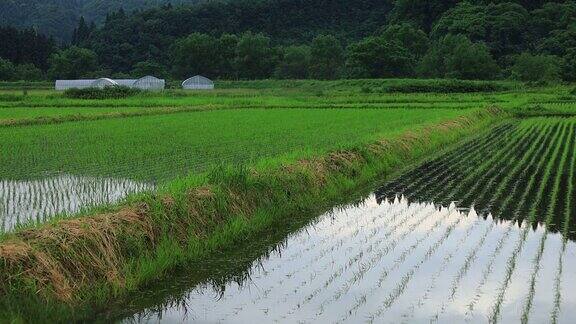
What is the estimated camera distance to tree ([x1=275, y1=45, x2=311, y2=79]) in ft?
217

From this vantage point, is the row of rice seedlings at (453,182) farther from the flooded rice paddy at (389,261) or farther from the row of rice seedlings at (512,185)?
the row of rice seedlings at (512,185)

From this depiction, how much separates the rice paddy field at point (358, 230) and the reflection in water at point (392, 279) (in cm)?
2

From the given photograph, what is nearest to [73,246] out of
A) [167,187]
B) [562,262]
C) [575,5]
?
[167,187]

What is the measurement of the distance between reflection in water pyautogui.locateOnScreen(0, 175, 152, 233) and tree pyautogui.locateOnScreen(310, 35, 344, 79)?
5866cm

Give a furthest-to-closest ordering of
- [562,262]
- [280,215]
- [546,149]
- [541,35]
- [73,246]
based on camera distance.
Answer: [541,35] → [546,149] → [280,215] → [562,262] → [73,246]

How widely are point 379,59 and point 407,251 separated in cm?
5456

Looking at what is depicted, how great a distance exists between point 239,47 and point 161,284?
63.0m

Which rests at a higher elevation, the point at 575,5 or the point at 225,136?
the point at 575,5

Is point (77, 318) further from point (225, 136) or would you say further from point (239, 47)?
point (239, 47)

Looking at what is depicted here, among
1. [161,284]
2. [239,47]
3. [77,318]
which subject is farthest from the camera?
[239,47]

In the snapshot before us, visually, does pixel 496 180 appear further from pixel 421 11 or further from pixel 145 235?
pixel 421 11

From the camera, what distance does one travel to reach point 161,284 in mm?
5137

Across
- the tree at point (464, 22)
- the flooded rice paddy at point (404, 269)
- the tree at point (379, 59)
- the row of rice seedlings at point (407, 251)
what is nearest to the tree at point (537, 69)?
the tree at point (464, 22)

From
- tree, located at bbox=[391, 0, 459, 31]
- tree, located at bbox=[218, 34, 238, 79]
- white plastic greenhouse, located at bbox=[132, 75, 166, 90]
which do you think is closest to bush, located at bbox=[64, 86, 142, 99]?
white plastic greenhouse, located at bbox=[132, 75, 166, 90]
